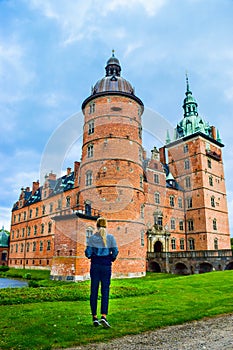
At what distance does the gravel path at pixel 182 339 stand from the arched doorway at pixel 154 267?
25.2 m

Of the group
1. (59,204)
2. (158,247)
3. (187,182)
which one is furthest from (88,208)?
(187,182)

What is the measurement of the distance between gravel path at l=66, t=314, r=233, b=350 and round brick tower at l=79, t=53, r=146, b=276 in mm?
16815

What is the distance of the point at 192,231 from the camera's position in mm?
37250

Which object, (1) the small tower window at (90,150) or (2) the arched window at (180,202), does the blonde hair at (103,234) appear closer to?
(1) the small tower window at (90,150)

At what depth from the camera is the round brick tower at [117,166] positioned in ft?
76.7

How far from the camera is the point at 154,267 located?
31.5m

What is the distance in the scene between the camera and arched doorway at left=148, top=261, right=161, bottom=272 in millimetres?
30942

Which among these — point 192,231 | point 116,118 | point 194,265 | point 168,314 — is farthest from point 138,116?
point 168,314

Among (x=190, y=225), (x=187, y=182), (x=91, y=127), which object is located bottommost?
(x=190, y=225)

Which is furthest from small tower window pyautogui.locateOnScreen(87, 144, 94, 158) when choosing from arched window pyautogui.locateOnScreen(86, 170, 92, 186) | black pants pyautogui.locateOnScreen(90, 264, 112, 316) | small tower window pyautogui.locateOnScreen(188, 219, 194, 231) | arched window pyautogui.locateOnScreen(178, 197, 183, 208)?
black pants pyautogui.locateOnScreen(90, 264, 112, 316)

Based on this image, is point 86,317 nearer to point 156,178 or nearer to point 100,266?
point 100,266

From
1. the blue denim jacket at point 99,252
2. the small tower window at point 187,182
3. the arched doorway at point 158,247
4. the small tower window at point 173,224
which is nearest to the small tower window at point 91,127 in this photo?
the arched doorway at point 158,247

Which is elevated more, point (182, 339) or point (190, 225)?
point (190, 225)

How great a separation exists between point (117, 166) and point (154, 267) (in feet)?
45.6
